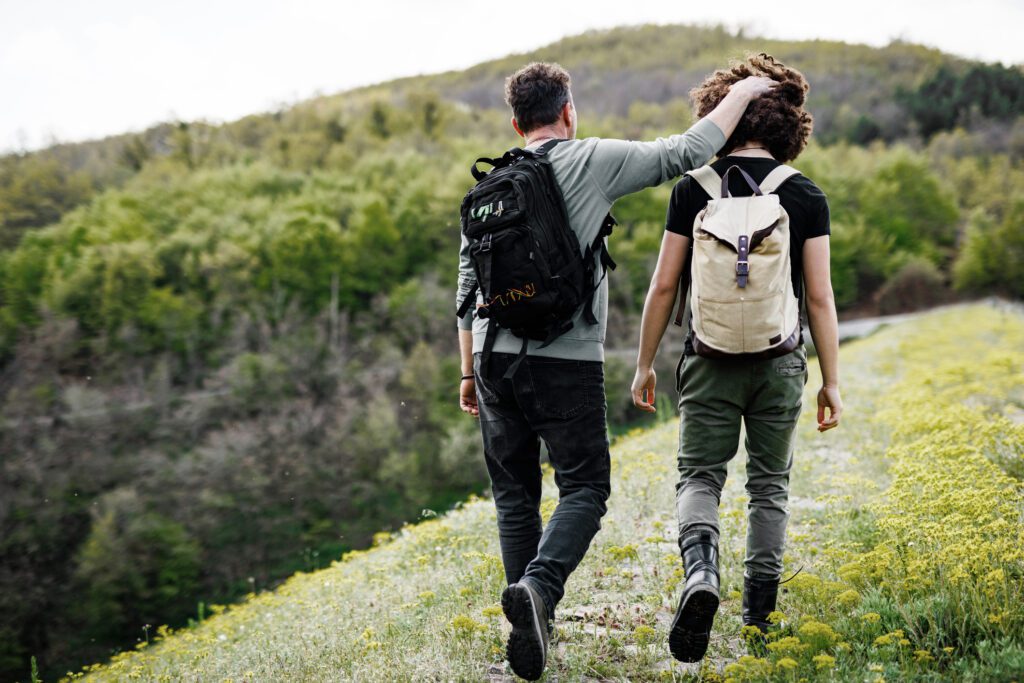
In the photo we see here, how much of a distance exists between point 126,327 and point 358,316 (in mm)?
13099

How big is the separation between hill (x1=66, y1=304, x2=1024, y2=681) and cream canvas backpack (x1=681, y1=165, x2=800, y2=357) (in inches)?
40.6

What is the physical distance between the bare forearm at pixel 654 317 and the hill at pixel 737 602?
105cm

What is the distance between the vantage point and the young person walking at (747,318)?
2.62 metres

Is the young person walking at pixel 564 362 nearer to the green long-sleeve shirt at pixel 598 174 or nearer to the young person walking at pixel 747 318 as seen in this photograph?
the green long-sleeve shirt at pixel 598 174

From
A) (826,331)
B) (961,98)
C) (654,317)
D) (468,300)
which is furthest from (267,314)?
(961,98)

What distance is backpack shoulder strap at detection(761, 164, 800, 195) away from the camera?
273 centimetres

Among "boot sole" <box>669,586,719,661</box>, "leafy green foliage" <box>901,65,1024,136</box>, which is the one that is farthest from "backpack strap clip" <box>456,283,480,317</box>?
"leafy green foliage" <box>901,65,1024,136</box>

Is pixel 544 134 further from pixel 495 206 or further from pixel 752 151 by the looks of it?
pixel 752 151

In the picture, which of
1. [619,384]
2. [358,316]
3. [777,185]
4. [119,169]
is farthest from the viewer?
[119,169]

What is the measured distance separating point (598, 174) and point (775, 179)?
65 centimetres

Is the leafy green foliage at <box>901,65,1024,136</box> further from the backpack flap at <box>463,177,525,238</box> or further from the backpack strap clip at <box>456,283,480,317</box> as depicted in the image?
the backpack flap at <box>463,177,525,238</box>

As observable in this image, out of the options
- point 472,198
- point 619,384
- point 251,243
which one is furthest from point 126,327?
point 472,198

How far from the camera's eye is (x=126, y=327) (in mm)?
40219

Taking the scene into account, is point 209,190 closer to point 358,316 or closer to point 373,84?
point 358,316
